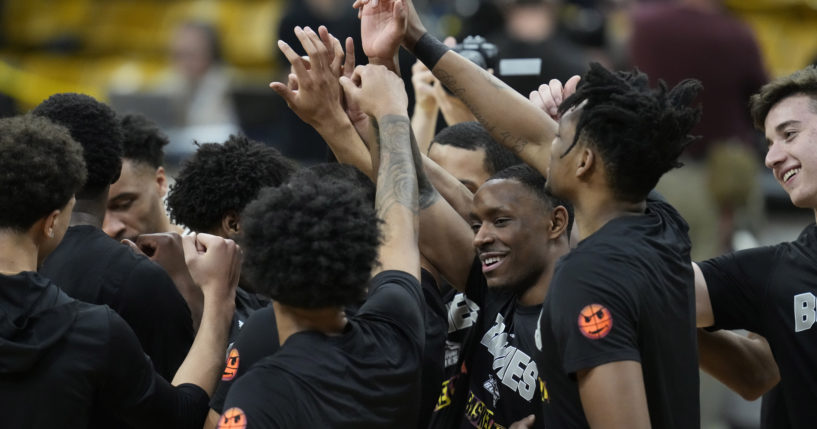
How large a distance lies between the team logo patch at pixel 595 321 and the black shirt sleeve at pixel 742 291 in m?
1.10

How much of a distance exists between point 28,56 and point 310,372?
12.4m

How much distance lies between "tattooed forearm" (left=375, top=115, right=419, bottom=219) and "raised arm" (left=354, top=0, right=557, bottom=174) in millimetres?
304

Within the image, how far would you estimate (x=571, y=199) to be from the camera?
11.5 ft

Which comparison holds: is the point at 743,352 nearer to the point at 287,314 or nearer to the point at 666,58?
the point at 287,314

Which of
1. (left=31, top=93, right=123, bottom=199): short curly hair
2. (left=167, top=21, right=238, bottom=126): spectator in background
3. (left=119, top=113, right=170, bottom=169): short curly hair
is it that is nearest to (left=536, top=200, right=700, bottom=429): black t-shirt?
(left=31, top=93, right=123, bottom=199): short curly hair

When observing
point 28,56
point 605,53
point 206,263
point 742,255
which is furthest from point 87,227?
point 28,56

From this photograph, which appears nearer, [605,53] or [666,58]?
[666,58]

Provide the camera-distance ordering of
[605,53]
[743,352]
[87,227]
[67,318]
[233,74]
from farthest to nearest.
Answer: [233,74] → [605,53] → [743,352] → [87,227] → [67,318]

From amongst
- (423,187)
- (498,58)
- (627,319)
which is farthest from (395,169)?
(498,58)

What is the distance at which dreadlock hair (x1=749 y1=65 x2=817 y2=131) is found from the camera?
4.07 meters

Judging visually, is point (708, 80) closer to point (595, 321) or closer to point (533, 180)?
point (533, 180)

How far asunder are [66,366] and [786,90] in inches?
106

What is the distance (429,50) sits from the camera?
4012 mm

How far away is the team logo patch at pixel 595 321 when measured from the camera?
3119 mm
